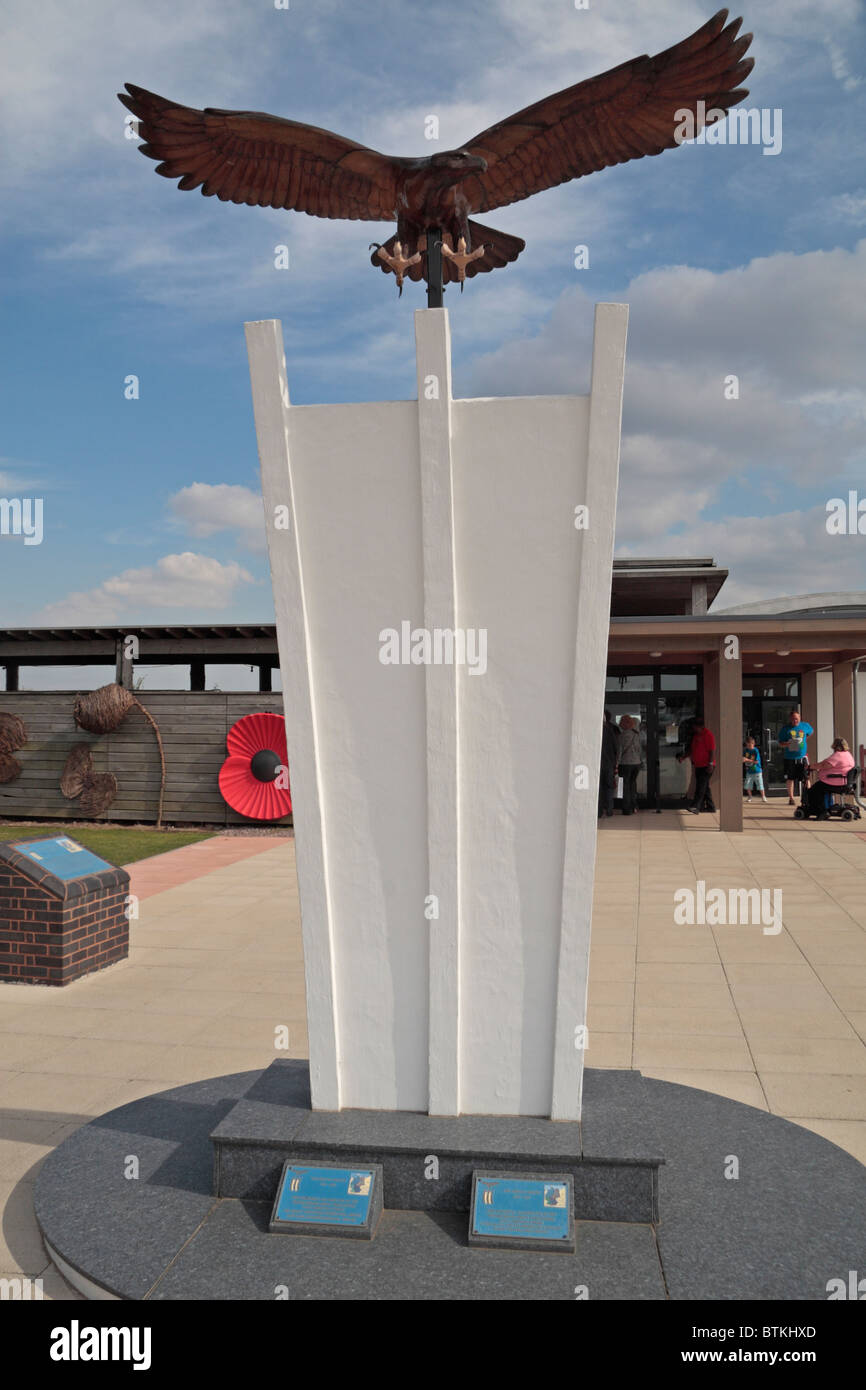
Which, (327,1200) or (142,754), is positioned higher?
(142,754)

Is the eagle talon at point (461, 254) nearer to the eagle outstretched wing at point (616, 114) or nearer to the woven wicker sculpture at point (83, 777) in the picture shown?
the eagle outstretched wing at point (616, 114)

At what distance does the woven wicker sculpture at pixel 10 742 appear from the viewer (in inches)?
695

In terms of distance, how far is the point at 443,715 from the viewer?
4219mm

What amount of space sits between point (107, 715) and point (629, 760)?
31.2 ft

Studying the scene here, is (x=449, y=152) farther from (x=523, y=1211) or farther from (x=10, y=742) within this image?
(x=10, y=742)

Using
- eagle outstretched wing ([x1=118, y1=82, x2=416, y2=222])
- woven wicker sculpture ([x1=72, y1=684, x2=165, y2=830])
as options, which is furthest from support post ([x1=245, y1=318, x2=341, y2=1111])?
woven wicker sculpture ([x1=72, y1=684, x2=165, y2=830])

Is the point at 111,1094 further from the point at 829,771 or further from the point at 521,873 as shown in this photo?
the point at 829,771

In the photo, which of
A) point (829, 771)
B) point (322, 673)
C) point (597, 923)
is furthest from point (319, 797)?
point (829, 771)

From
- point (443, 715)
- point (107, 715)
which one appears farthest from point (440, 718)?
point (107, 715)

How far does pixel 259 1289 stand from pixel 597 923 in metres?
6.62

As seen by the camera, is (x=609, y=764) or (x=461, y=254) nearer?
(x=461, y=254)

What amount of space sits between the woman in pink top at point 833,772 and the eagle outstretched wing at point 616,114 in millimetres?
14430

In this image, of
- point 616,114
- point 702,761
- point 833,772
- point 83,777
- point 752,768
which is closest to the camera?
point 616,114

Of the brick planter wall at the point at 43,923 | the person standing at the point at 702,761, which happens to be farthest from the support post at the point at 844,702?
the brick planter wall at the point at 43,923
